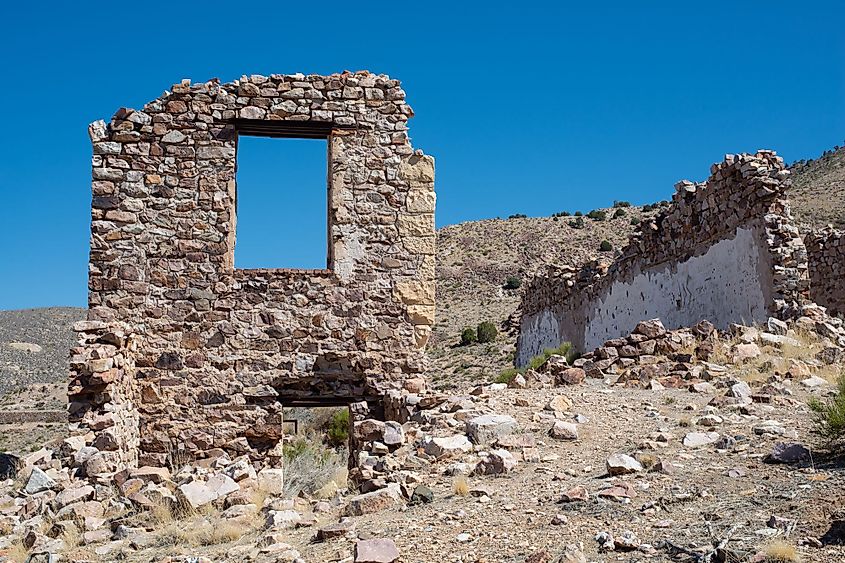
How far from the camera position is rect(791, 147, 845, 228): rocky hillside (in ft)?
95.2

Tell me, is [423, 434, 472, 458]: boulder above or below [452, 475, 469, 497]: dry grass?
above

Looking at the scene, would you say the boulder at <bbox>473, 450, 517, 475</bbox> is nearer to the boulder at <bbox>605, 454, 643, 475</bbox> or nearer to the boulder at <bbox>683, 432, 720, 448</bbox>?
the boulder at <bbox>605, 454, 643, 475</bbox>

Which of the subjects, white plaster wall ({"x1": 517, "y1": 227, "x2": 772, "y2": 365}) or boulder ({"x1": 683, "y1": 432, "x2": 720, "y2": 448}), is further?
white plaster wall ({"x1": 517, "y1": 227, "x2": 772, "y2": 365})

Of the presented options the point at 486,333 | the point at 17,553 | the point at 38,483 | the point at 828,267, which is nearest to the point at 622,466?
the point at 17,553

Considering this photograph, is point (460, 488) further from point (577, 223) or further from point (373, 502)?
point (577, 223)

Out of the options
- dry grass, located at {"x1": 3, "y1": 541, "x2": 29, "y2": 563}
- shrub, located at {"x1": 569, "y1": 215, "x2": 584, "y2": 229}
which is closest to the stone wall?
dry grass, located at {"x1": 3, "y1": 541, "x2": 29, "y2": 563}

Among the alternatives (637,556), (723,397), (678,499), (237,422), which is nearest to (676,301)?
(723,397)

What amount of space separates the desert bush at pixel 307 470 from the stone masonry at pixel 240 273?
0.69 m

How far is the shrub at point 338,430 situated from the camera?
17531 mm

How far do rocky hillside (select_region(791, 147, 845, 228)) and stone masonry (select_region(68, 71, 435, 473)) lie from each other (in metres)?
21.3

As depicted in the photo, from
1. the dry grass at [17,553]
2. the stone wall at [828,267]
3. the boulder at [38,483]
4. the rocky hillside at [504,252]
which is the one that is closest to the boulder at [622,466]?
the dry grass at [17,553]

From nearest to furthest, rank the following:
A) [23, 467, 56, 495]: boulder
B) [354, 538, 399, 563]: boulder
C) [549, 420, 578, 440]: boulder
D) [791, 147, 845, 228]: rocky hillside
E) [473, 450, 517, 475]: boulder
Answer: [354, 538, 399, 563]: boulder
[473, 450, 517, 475]: boulder
[549, 420, 578, 440]: boulder
[23, 467, 56, 495]: boulder
[791, 147, 845, 228]: rocky hillside

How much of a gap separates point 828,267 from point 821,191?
22.7m

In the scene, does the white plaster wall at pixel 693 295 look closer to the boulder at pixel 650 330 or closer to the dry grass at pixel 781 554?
the boulder at pixel 650 330
